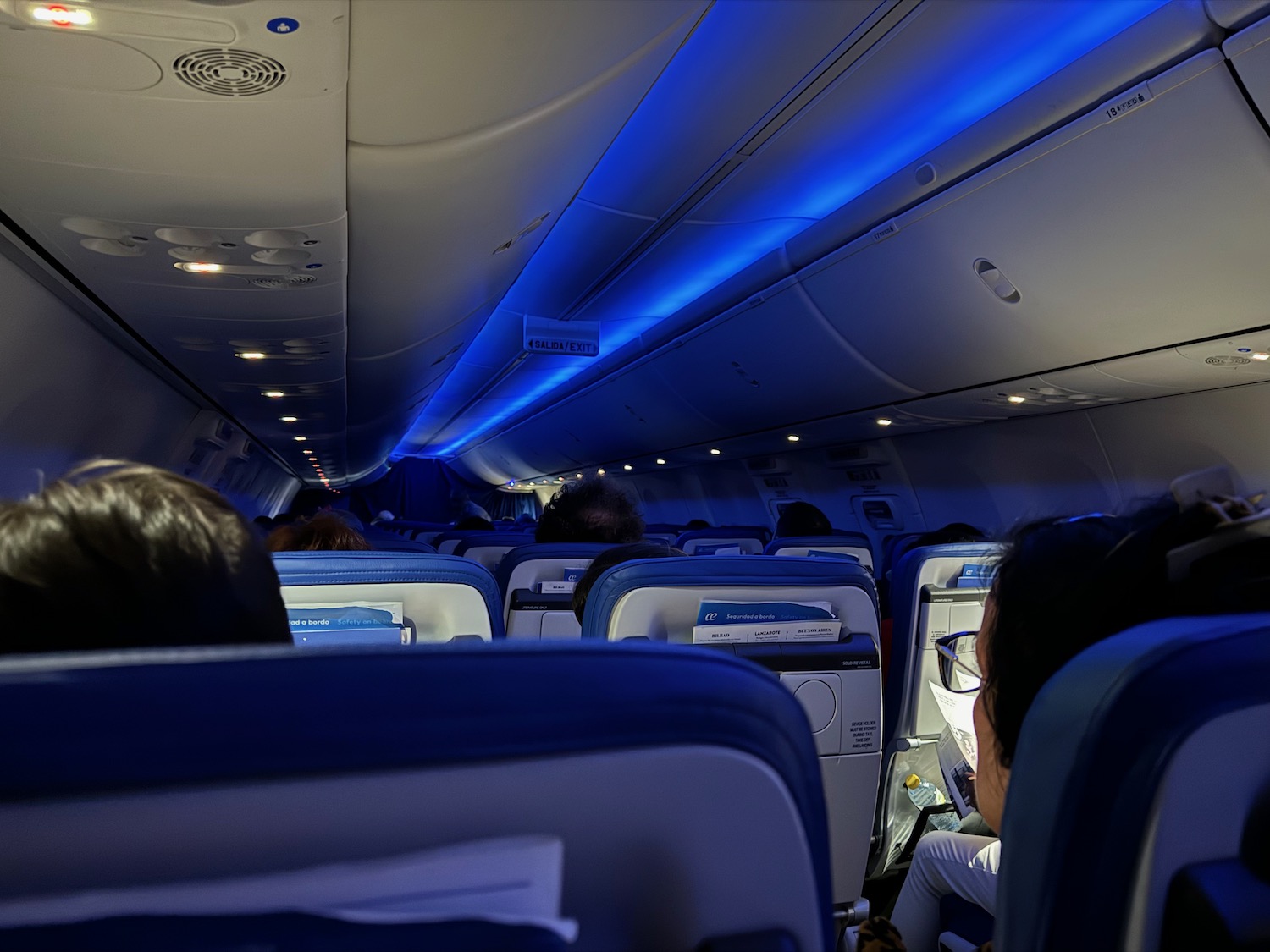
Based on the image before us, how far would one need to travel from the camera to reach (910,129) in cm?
433

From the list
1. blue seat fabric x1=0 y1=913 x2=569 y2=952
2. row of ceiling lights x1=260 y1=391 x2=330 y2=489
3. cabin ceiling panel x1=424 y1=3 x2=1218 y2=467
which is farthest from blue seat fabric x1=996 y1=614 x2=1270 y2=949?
row of ceiling lights x1=260 y1=391 x2=330 y2=489

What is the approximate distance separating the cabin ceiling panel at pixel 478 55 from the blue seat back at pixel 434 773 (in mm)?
1641

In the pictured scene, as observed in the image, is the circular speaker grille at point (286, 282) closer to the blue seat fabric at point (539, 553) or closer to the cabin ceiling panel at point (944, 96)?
the blue seat fabric at point (539, 553)

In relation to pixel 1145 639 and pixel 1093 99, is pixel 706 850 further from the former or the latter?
pixel 1093 99

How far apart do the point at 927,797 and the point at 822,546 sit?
1.67 metres

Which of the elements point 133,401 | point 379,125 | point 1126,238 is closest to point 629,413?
point 133,401

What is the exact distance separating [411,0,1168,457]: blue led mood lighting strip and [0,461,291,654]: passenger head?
3.09 m

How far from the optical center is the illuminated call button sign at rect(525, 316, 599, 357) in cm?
853

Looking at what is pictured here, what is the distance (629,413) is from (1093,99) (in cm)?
848

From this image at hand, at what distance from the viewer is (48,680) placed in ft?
1.77

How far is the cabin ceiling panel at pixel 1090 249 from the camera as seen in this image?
2824 mm

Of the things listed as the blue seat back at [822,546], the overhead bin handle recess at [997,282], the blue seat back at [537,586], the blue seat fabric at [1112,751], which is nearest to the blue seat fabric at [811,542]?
the blue seat back at [822,546]

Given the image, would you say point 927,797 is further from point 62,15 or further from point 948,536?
point 62,15

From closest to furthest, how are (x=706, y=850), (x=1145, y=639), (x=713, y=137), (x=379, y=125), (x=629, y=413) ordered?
(x=706, y=850), (x=1145, y=639), (x=379, y=125), (x=713, y=137), (x=629, y=413)
